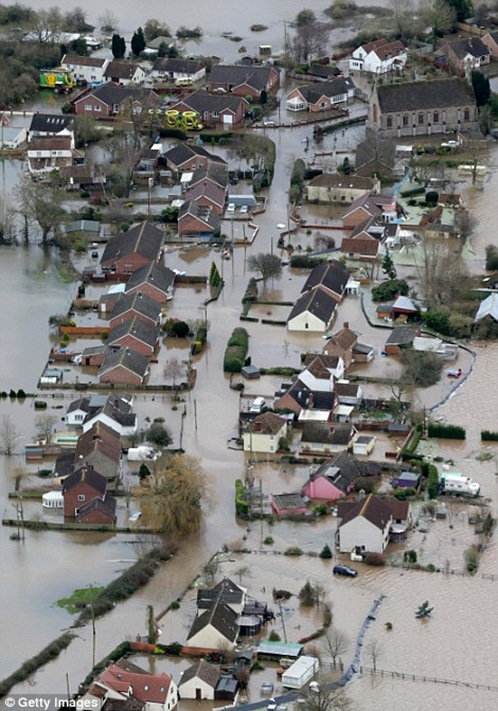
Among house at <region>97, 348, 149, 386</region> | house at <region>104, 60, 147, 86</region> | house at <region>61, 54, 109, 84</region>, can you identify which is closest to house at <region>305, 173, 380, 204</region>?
house at <region>97, 348, 149, 386</region>

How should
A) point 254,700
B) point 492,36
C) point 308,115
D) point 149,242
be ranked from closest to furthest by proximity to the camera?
point 254,700
point 149,242
point 308,115
point 492,36

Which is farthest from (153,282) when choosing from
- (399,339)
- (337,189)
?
(337,189)

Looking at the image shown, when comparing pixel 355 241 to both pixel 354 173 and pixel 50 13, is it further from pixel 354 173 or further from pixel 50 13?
pixel 50 13

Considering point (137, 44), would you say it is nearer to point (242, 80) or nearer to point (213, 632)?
point (242, 80)

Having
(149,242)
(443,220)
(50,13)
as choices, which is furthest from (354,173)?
(50,13)

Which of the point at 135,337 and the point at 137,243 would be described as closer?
the point at 135,337
